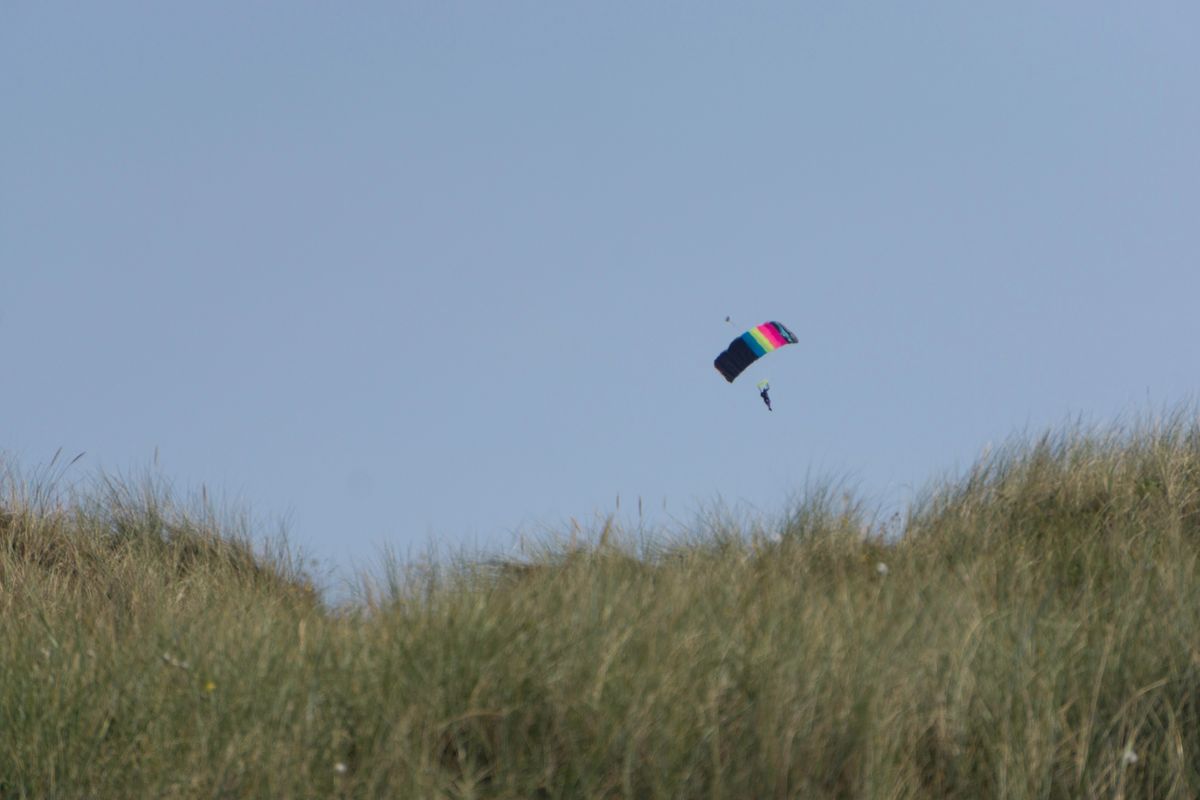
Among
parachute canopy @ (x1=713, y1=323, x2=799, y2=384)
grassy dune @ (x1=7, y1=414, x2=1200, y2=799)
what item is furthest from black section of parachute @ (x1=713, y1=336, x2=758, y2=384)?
grassy dune @ (x1=7, y1=414, x2=1200, y2=799)

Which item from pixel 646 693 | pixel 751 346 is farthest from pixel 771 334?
pixel 646 693

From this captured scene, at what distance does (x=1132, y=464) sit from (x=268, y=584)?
6.85m

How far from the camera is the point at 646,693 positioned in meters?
4.97

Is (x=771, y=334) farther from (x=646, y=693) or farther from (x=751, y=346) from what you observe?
(x=646, y=693)

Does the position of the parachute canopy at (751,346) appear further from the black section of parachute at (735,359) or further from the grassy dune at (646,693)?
the grassy dune at (646,693)

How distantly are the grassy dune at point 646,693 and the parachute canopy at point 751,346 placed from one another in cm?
520

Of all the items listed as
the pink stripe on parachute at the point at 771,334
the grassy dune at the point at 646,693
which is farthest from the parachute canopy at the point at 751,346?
the grassy dune at the point at 646,693

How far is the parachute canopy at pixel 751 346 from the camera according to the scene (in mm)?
12148

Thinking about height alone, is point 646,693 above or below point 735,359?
below

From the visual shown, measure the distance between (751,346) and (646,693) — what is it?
7.48m

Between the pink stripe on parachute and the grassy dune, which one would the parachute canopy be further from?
the grassy dune

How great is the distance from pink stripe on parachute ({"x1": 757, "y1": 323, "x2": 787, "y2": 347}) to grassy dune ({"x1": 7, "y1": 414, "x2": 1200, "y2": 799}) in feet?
17.6

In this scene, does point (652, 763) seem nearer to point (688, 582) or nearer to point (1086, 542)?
point (688, 582)

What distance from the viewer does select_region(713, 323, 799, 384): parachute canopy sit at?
478 inches
